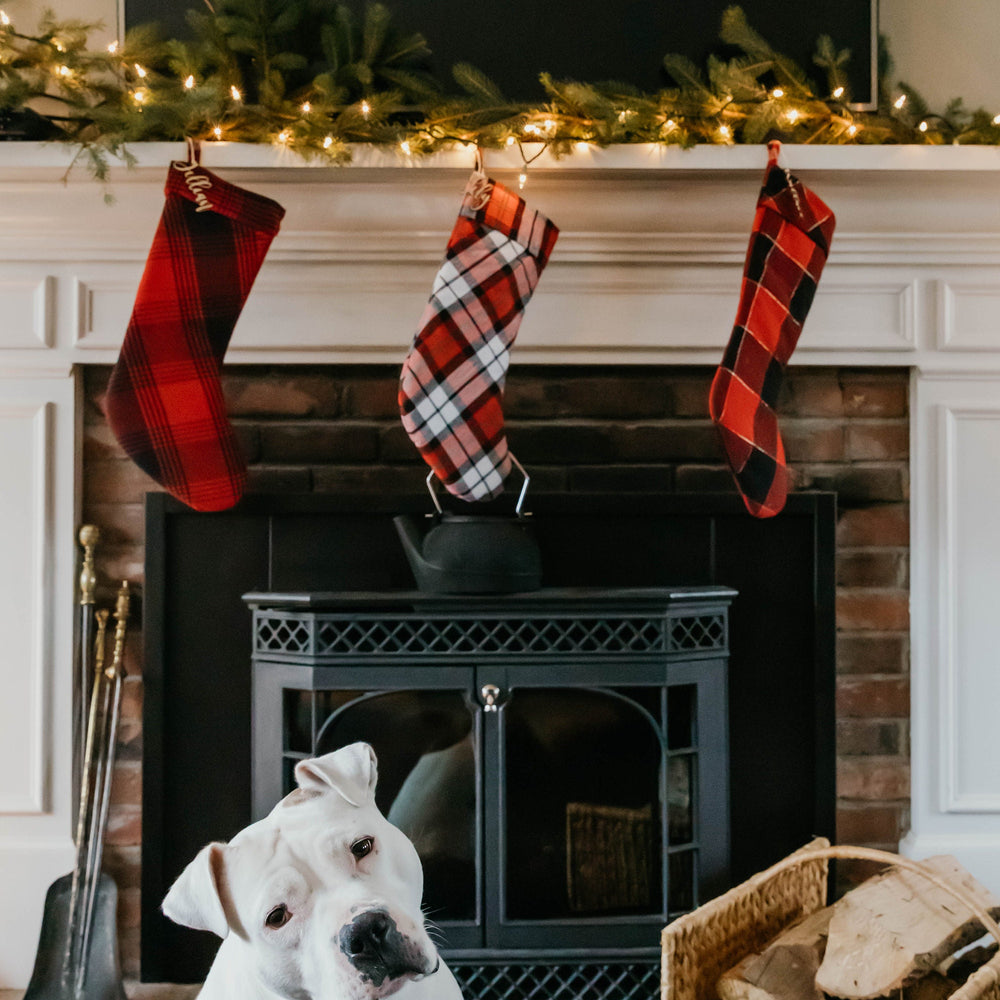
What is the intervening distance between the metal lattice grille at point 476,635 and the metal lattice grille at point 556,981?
48cm

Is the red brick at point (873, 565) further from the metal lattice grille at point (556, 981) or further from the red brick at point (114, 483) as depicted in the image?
the red brick at point (114, 483)

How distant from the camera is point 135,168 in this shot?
4.86ft

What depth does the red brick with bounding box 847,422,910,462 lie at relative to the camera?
167 cm

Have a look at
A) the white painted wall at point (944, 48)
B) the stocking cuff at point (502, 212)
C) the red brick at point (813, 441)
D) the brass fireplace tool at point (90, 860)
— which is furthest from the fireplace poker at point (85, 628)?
the white painted wall at point (944, 48)

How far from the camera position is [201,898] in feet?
3.12

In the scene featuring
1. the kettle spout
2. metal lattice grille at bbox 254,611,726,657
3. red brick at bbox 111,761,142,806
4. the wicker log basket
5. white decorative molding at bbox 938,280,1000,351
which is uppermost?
white decorative molding at bbox 938,280,1000,351

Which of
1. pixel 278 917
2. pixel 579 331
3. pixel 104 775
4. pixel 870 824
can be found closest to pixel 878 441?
pixel 579 331

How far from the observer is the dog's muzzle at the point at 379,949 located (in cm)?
91

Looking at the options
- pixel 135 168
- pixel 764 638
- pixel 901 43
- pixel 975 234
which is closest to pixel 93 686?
pixel 135 168

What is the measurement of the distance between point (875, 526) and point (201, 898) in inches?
50.2

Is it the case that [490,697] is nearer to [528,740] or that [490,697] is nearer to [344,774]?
[528,740]

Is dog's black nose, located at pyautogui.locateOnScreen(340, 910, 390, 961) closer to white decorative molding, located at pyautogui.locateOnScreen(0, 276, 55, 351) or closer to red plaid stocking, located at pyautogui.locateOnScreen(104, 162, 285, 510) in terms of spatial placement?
red plaid stocking, located at pyautogui.locateOnScreen(104, 162, 285, 510)

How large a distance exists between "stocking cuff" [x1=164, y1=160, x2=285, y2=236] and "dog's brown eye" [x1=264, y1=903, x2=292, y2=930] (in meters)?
0.95

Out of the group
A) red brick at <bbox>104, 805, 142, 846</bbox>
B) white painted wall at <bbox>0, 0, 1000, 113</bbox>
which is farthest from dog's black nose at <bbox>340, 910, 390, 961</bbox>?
white painted wall at <bbox>0, 0, 1000, 113</bbox>
